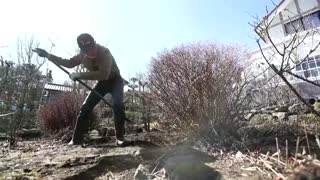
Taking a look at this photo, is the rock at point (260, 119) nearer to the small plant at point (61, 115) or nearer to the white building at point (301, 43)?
the small plant at point (61, 115)

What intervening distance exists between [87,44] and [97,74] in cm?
44

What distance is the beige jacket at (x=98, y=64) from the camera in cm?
474

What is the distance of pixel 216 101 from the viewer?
4492 mm

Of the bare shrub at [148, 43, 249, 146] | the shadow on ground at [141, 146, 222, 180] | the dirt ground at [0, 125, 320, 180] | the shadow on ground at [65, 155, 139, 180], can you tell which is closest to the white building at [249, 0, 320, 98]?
the bare shrub at [148, 43, 249, 146]

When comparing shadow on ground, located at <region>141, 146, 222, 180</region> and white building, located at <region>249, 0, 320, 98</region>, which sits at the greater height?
white building, located at <region>249, 0, 320, 98</region>

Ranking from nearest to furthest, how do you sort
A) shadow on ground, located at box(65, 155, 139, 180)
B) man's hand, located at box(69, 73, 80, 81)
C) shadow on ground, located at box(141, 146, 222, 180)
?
shadow on ground, located at box(141, 146, 222, 180)
shadow on ground, located at box(65, 155, 139, 180)
man's hand, located at box(69, 73, 80, 81)

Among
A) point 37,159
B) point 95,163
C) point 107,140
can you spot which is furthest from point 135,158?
point 107,140

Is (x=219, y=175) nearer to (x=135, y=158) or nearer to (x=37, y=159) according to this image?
(x=135, y=158)

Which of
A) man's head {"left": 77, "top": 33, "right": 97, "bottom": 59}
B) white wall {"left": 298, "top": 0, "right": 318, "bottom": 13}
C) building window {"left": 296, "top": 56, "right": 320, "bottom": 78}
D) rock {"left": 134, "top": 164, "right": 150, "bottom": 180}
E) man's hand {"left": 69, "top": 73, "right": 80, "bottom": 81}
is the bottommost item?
rock {"left": 134, "top": 164, "right": 150, "bottom": 180}

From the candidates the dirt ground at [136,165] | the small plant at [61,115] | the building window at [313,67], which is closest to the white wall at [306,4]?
the building window at [313,67]

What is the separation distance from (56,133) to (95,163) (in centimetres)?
408

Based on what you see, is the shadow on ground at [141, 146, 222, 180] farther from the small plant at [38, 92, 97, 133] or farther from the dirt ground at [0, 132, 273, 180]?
the small plant at [38, 92, 97, 133]

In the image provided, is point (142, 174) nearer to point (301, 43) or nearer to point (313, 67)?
point (301, 43)

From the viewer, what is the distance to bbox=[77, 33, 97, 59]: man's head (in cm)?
470
